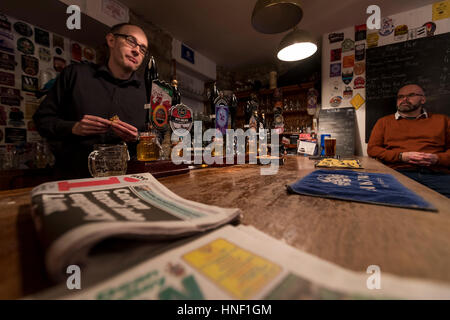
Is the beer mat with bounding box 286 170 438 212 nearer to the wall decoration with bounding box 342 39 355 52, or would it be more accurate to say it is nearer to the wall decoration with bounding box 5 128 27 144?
the wall decoration with bounding box 5 128 27 144

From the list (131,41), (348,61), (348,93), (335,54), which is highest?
(335,54)

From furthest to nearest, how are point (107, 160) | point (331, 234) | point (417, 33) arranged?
1. point (417, 33)
2. point (107, 160)
3. point (331, 234)

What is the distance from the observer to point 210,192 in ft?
2.04

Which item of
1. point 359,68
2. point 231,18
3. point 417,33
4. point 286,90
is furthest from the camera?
point 286,90

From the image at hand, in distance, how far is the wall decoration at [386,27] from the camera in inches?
114

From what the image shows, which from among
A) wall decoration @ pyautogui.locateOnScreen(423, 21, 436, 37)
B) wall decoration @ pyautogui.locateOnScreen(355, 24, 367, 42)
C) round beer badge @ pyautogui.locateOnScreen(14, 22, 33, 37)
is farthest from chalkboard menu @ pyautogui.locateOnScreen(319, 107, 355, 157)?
round beer badge @ pyautogui.locateOnScreen(14, 22, 33, 37)

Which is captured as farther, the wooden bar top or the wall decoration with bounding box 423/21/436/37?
the wall decoration with bounding box 423/21/436/37

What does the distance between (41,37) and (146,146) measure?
252 centimetres

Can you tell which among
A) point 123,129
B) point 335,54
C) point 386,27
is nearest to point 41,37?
point 123,129

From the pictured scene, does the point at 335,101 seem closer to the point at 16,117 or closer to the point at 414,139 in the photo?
the point at 414,139

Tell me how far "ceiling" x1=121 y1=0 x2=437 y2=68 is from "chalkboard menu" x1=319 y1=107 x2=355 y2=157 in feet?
4.28

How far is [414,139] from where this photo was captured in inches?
82.5

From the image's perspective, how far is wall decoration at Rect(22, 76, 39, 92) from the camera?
217cm

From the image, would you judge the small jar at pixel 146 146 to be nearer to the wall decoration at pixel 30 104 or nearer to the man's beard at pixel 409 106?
the wall decoration at pixel 30 104
